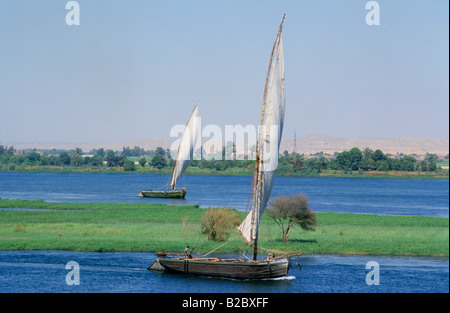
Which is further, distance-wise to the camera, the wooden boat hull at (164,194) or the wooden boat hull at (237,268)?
the wooden boat hull at (164,194)

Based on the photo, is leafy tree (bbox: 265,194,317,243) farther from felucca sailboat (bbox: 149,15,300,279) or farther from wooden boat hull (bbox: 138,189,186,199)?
wooden boat hull (bbox: 138,189,186,199)

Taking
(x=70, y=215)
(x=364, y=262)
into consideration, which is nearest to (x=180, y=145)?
(x=70, y=215)

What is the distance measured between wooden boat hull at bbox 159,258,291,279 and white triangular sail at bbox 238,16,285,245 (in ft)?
5.45

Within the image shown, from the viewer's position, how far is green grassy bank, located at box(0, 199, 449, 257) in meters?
46.1

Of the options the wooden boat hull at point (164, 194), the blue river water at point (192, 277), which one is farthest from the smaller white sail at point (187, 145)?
the blue river water at point (192, 277)

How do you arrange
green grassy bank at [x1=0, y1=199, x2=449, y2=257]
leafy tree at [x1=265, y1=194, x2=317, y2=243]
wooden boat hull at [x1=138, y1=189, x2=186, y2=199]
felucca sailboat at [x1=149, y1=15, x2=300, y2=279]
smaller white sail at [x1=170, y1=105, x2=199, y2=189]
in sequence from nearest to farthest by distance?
felucca sailboat at [x1=149, y1=15, x2=300, y2=279] → green grassy bank at [x1=0, y1=199, x2=449, y2=257] → leafy tree at [x1=265, y1=194, x2=317, y2=243] → smaller white sail at [x1=170, y1=105, x2=199, y2=189] → wooden boat hull at [x1=138, y1=189, x2=186, y2=199]

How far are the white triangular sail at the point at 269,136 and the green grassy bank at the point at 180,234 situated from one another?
A: 7.63 metres

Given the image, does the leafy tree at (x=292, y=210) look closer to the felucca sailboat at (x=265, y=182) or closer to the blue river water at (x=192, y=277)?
the blue river water at (x=192, y=277)

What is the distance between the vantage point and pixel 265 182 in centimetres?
3712

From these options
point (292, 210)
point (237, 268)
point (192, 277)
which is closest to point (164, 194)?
point (292, 210)

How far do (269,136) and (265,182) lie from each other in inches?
107

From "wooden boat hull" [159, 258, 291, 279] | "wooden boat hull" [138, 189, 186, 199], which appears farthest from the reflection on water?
"wooden boat hull" [159, 258, 291, 279]

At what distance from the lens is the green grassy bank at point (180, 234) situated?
151 ft
